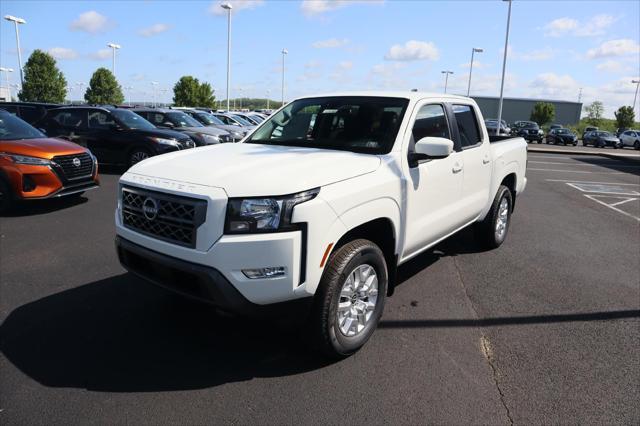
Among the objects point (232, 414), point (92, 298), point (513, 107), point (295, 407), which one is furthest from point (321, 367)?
point (513, 107)

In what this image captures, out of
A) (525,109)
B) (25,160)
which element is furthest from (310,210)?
(525,109)

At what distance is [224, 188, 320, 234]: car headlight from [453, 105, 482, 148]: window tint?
276 cm

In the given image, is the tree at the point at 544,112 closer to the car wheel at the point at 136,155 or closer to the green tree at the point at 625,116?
the green tree at the point at 625,116

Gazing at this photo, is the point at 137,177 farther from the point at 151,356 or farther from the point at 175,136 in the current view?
the point at 175,136

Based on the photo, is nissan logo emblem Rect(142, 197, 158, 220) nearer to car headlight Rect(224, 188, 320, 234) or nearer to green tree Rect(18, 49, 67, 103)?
car headlight Rect(224, 188, 320, 234)

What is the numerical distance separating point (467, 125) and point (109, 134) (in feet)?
29.9

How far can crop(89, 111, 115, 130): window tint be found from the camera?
11.4 metres

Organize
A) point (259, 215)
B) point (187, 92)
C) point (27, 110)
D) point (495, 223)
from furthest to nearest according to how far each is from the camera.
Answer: point (187, 92), point (27, 110), point (495, 223), point (259, 215)

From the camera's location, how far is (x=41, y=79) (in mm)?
47781

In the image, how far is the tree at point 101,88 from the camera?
55.2 meters

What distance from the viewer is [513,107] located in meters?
101

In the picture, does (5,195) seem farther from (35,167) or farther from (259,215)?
(259,215)

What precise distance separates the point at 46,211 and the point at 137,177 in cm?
542

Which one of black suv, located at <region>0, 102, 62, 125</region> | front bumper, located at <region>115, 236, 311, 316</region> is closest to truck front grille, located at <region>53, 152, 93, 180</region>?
front bumper, located at <region>115, 236, 311, 316</region>
